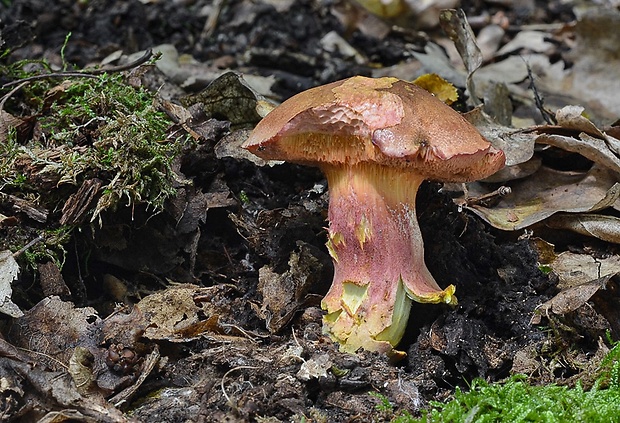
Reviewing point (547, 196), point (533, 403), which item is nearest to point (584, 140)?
point (547, 196)

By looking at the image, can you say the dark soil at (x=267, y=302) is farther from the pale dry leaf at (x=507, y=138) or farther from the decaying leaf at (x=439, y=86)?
the decaying leaf at (x=439, y=86)

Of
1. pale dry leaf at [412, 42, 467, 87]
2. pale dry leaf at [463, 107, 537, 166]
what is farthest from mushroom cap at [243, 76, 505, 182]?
pale dry leaf at [412, 42, 467, 87]

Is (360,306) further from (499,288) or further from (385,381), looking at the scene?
(499,288)

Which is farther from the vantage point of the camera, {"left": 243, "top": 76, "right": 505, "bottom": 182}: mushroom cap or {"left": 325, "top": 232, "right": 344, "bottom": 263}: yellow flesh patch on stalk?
{"left": 325, "top": 232, "right": 344, "bottom": 263}: yellow flesh patch on stalk

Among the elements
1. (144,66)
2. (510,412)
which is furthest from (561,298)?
(144,66)

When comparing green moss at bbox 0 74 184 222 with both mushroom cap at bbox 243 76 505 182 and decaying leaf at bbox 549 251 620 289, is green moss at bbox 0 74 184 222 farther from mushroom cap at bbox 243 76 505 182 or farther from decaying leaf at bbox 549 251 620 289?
decaying leaf at bbox 549 251 620 289
